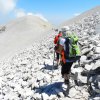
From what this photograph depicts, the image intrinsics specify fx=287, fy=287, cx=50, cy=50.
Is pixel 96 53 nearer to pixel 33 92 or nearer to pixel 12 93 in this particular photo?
pixel 33 92

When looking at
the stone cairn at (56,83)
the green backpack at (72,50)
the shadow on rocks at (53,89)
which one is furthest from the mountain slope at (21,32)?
the green backpack at (72,50)

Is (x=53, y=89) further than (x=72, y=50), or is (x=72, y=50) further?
(x=53, y=89)

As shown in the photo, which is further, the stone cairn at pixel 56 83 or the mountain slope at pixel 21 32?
the mountain slope at pixel 21 32

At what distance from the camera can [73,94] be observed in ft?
37.1

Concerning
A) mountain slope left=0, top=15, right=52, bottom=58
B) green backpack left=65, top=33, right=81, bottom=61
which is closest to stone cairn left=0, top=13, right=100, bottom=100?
green backpack left=65, top=33, right=81, bottom=61

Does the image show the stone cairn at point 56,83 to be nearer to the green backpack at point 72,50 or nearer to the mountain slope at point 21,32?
the green backpack at point 72,50

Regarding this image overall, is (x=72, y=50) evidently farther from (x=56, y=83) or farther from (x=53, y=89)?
(x=56, y=83)

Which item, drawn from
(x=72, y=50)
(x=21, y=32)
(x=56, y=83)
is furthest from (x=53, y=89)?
(x=21, y=32)

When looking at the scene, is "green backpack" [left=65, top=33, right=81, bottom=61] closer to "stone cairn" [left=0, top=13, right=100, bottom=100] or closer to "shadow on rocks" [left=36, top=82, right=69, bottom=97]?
"stone cairn" [left=0, top=13, right=100, bottom=100]

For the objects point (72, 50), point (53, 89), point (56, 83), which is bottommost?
point (53, 89)

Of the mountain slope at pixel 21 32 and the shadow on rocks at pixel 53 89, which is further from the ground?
the mountain slope at pixel 21 32

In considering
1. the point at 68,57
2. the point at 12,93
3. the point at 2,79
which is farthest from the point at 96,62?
the point at 2,79

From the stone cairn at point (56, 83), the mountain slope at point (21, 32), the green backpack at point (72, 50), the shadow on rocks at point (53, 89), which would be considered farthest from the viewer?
the mountain slope at point (21, 32)

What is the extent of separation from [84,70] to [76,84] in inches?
29.5
